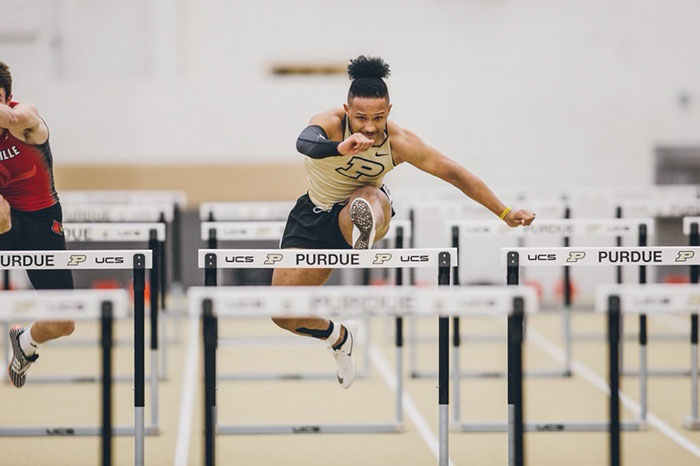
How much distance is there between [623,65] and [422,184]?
3267 millimetres

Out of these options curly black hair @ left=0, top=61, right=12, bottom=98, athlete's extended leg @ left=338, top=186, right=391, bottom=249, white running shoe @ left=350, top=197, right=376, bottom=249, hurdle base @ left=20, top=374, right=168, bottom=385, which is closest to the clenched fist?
athlete's extended leg @ left=338, top=186, right=391, bottom=249

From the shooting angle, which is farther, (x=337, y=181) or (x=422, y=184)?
(x=422, y=184)

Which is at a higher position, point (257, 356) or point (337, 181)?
point (337, 181)

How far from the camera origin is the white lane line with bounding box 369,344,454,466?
20.4 feet

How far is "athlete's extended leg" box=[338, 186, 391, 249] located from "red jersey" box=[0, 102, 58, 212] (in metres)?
1.74

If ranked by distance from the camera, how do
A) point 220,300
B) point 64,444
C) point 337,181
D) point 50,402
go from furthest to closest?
point 50,402 → point 64,444 → point 337,181 → point 220,300

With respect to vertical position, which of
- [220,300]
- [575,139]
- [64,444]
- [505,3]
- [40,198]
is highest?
[505,3]

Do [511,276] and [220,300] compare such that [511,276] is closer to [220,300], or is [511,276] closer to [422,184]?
[220,300]

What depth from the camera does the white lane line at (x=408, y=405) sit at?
620cm

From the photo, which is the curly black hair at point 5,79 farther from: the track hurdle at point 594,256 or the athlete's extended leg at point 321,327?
the track hurdle at point 594,256

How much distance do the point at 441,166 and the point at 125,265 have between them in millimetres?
1732

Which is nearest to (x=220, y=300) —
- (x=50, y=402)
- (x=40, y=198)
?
(x=40, y=198)

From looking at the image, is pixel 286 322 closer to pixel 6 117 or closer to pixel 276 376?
pixel 6 117

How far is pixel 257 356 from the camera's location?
9.56 meters
